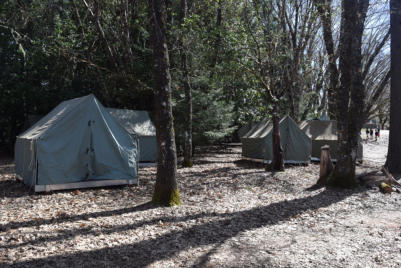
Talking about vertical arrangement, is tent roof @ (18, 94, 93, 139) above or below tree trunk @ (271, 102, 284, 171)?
above

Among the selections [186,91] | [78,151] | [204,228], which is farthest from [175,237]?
[186,91]

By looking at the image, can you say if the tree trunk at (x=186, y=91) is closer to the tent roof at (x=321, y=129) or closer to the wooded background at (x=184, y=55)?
the wooded background at (x=184, y=55)

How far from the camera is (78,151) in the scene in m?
8.85

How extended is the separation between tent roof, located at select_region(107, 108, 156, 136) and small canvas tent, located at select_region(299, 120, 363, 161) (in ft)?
27.5

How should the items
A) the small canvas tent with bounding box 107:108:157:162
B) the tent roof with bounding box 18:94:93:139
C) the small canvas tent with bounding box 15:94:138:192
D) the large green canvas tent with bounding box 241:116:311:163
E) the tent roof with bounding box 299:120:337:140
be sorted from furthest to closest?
the tent roof with bounding box 299:120:337:140 < the small canvas tent with bounding box 107:108:157:162 < the large green canvas tent with bounding box 241:116:311:163 < the tent roof with bounding box 18:94:93:139 < the small canvas tent with bounding box 15:94:138:192

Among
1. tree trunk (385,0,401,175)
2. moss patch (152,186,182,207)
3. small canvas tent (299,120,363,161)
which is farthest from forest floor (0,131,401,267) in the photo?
small canvas tent (299,120,363,161)

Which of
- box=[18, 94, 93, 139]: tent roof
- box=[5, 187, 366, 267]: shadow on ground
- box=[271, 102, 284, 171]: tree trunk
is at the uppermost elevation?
box=[18, 94, 93, 139]: tent roof

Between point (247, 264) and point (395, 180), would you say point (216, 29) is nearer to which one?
point (395, 180)

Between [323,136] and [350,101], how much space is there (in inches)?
312

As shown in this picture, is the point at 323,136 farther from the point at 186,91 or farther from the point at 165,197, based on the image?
the point at 165,197

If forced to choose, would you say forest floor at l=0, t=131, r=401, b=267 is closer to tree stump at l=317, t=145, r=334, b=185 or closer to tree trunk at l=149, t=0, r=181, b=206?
tree trunk at l=149, t=0, r=181, b=206

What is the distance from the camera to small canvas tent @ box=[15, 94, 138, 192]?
8406 mm

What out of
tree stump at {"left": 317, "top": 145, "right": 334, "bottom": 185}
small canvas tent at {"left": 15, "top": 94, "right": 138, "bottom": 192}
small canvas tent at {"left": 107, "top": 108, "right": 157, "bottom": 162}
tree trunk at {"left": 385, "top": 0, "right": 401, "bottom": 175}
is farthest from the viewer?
small canvas tent at {"left": 107, "top": 108, "right": 157, "bottom": 162}

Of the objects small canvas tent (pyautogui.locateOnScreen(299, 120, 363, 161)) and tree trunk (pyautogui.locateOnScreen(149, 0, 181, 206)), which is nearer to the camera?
tree trunk (pyautogui.locateOnScreen(149, 0, 181, 206))
